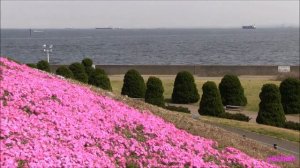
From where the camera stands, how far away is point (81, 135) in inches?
Answer: 381

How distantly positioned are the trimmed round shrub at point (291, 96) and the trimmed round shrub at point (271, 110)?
3.64 meters

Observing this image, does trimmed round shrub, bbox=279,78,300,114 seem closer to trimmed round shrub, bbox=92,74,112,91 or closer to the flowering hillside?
trimmed round shrub, bbox=92,74,112,91

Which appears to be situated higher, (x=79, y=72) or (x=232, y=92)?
(x=79, y=72)

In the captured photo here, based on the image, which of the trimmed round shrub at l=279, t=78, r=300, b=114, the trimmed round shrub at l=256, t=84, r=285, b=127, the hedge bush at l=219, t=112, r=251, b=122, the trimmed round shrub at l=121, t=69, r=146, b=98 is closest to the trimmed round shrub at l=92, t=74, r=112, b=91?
the trimmed round shrub at l=121, t=69, r=146, b=98

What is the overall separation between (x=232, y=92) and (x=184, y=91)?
301 centimetres

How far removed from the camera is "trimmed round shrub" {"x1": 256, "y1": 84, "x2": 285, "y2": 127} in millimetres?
24884

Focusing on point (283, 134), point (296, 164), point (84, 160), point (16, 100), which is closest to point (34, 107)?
point (16, 100)

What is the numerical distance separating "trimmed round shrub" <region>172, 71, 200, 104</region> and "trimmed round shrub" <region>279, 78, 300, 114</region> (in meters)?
5.36

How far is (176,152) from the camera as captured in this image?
10.3 meters

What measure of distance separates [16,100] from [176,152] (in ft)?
10.9

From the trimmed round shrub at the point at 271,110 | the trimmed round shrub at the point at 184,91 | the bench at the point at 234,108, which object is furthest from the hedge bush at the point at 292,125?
the trimmed round shrub at the point at 184,91

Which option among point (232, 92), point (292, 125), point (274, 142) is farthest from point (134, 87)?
point (274, 142)

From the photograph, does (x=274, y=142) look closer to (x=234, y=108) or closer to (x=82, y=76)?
(x=234, y=108)

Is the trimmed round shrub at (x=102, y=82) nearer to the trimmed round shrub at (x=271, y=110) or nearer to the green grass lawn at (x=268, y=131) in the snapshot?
the green grass lawn at (x=268, y=131)
